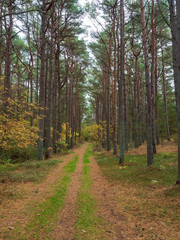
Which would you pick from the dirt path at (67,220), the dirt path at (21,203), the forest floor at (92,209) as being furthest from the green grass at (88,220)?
the dirt path at (21,203)

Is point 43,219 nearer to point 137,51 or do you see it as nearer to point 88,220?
point 88,220

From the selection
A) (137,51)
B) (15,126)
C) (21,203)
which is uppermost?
(137,51)

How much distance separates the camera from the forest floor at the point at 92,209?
3645mm

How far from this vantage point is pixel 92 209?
4914 millimetres

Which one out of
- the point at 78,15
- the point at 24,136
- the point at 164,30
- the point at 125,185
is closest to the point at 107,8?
the point at 78,15

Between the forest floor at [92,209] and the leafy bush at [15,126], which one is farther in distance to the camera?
the leafy bush at [15,126]

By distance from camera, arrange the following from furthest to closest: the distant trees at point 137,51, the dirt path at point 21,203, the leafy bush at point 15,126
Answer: the distant trees at point 137,51
the leafy bush at point 15,126
the dirt path at point 21,203

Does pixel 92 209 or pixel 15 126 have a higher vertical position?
pixel 15 126

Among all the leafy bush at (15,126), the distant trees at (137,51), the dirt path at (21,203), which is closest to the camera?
the dirt path at (21,203)

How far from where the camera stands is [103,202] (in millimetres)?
5539

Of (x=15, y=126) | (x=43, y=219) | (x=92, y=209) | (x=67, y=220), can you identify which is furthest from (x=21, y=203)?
(x=15, y=126)

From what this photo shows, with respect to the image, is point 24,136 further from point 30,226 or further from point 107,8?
point 107,8

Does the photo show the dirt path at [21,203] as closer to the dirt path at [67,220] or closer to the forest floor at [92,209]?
the forest floor at [92,209]

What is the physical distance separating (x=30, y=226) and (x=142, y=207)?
332 centimetres
